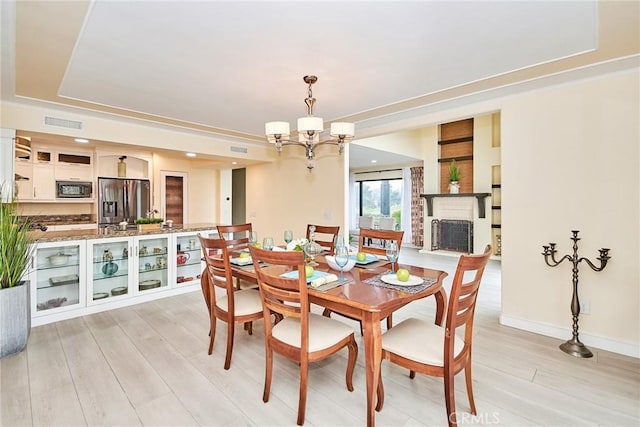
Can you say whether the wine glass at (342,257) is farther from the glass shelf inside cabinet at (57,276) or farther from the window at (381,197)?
the window at (381,197)

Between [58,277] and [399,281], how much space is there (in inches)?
147

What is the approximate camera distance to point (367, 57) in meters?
2.42

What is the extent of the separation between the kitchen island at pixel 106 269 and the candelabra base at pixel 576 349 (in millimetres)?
4317

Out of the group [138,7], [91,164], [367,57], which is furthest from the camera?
[91,164]

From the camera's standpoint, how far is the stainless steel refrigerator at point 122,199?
6.16 metres

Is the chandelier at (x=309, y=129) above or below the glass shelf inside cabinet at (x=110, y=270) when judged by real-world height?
above

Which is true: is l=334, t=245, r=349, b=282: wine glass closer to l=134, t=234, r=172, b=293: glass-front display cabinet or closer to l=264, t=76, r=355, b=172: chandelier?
l=264, t=76, r=355, b=172: chandelier

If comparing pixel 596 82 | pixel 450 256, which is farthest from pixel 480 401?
pixel 450 256

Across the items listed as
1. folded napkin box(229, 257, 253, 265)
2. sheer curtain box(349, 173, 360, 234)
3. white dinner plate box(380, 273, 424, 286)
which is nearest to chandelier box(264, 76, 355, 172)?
folded napkin box(229, 257, 253, 265)

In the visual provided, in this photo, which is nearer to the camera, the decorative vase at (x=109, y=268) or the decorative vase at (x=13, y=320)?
the decorative vase at (x=13, y=320)

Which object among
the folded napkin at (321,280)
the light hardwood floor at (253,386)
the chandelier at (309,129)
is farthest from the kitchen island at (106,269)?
the folded napkin at (321,280)

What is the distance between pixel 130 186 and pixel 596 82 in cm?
750

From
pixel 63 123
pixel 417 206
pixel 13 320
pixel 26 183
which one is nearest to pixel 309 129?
pixel 13 320

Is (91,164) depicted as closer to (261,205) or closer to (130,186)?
(130,186)
